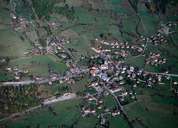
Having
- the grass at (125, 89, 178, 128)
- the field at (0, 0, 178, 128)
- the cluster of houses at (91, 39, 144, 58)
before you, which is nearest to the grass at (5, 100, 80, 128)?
the field at (0, 0, 178, 128)

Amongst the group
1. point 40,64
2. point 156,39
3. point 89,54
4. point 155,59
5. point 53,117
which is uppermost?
point 156,39

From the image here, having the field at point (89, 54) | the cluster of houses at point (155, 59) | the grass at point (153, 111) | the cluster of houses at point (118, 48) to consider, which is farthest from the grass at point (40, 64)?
the cluster of houses at point (155, 59)

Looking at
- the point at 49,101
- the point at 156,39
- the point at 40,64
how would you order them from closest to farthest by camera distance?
the point at 49,101 → the point at 40,64 → the point at 156,39

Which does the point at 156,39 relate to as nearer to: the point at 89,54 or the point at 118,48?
the point at 118,48

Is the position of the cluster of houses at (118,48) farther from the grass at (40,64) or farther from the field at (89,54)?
the grass at (40,64)

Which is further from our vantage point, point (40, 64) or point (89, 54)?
point (89, 54)

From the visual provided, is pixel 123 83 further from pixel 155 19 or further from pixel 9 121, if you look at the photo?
pixel 155 19

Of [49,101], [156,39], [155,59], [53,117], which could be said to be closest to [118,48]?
[155,59]

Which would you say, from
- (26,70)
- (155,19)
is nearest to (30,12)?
(26,70)
